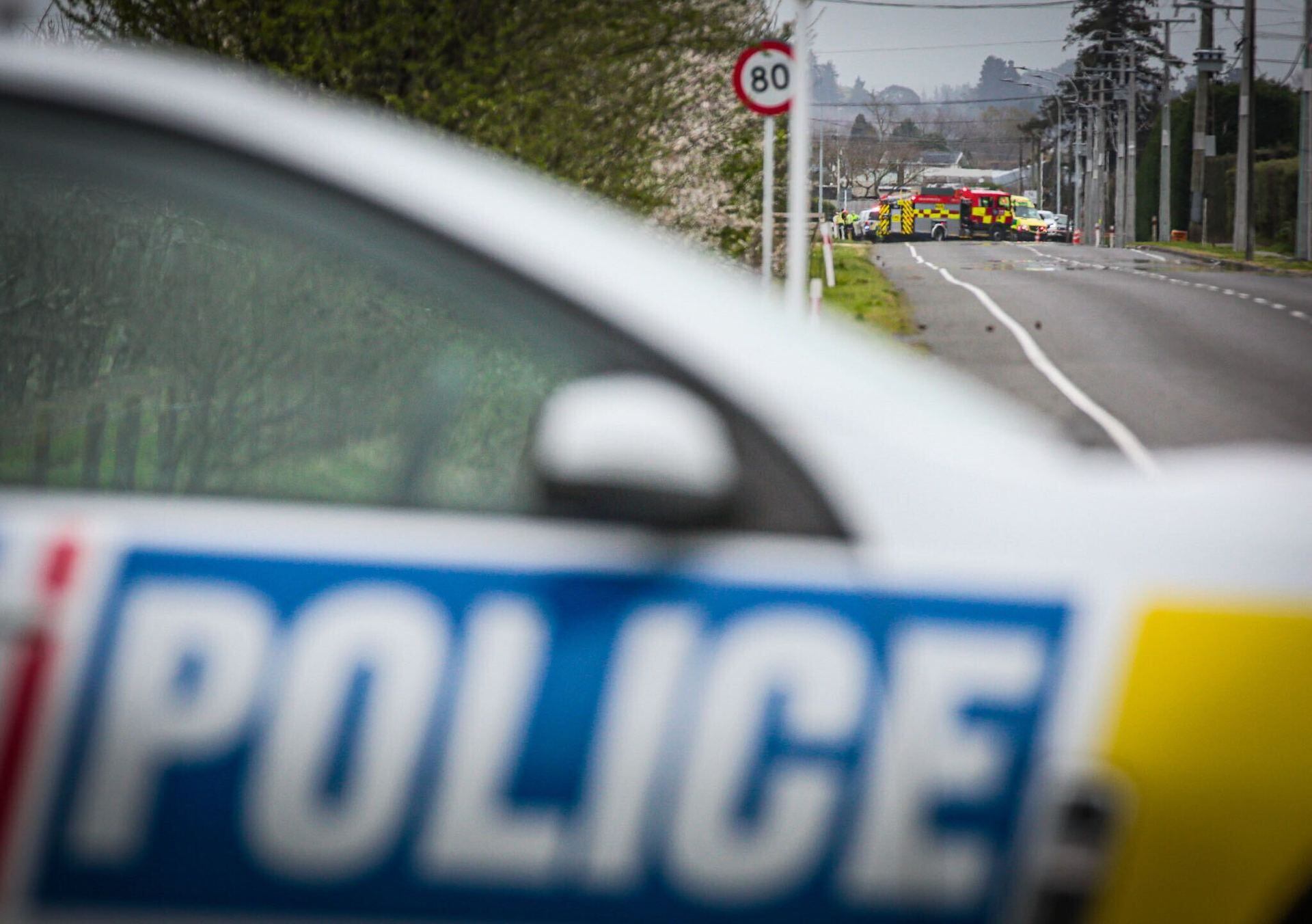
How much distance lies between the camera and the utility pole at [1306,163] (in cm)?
4241

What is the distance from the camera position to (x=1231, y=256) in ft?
162

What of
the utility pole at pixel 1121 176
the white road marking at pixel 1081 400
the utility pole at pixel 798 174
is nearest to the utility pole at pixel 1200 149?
the utility pole at pixel 1121 176

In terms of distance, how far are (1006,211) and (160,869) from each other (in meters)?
82.5

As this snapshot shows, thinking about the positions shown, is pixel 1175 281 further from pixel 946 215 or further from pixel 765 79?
pixel 946 215

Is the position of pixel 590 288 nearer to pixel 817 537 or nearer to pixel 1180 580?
pixel 817 537

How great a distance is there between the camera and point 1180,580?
6.28 ft

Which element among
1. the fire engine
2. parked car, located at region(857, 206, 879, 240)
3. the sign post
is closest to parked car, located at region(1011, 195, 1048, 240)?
the fire engine

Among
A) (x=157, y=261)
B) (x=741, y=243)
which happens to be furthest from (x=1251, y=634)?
(x=741, y=243)

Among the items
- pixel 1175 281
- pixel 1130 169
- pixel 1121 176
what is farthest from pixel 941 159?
pixel 1175 281

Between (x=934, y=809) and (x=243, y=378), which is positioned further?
(x=243, y=378)

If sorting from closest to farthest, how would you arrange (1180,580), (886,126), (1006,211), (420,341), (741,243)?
(1180,580) < (420,341) < (741,243) < (1006,211) < (886,126)

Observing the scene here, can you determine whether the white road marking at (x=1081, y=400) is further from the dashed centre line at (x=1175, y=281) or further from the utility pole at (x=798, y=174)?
the dashed centre line at (x=1175, y=281)

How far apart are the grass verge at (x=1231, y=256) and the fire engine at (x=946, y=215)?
1213 centimetres

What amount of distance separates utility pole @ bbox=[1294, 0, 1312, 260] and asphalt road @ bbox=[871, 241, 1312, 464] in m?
4.79
